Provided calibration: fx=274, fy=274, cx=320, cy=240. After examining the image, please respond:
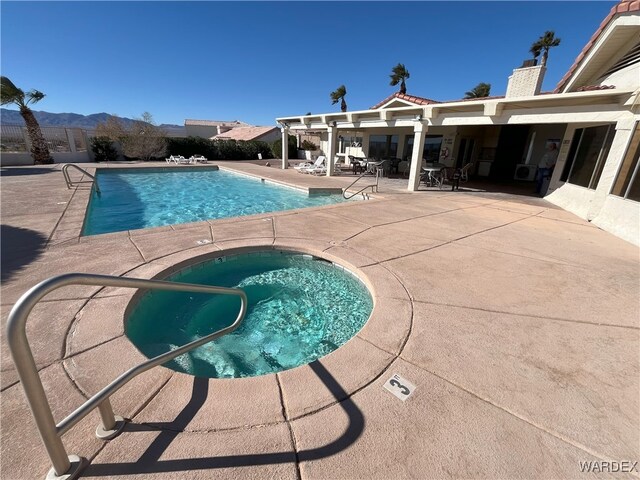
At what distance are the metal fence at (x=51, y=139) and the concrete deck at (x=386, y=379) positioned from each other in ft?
63.9

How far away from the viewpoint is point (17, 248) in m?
4.68

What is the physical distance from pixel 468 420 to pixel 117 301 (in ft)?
12.3

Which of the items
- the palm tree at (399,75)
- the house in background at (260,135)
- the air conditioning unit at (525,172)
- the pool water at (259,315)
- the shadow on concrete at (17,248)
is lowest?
the pool water at (259,315)

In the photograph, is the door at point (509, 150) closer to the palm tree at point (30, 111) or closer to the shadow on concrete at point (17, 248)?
the shadow on concrete at point (17, 248)

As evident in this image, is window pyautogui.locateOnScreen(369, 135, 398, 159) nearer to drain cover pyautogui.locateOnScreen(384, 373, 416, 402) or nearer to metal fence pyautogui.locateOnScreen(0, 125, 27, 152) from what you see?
drain cover pyautogui.locateOnScreen(384, 373, 416, 402)

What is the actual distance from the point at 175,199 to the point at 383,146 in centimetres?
1411

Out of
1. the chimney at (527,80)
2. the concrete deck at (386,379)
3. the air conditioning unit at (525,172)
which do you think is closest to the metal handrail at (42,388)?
the concrete deck at (386,379)

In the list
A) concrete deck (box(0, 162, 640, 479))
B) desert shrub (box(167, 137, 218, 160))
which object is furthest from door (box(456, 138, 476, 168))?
desert shrub (box(167, 137, 218, 160))

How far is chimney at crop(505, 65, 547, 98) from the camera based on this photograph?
1121 cm

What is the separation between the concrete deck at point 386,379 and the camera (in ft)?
5.63

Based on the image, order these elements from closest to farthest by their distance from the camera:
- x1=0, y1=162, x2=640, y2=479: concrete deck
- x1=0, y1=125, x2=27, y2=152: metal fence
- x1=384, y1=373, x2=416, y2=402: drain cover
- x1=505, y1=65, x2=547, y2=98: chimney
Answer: x1=0, y1=162, x2=640, y2=479: concrete deck < x1=384, y1=373, x2=416, y2=402: drain cover < x1=505, y1=65, x2=547, y2=98: chimney < x1=0, y1=125, x2=27, y2=152: metal fence

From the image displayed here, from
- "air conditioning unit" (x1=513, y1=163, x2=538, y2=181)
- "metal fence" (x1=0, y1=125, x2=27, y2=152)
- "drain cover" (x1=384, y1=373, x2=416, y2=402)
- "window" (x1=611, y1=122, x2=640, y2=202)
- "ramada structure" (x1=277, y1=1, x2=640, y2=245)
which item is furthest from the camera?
"metal fence" (x1=0, y1=125, x2=27, y2=152)

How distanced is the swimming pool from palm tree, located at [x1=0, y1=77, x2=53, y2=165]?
19.6 ft

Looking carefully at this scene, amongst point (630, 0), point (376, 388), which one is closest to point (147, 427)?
point (376, 388)
